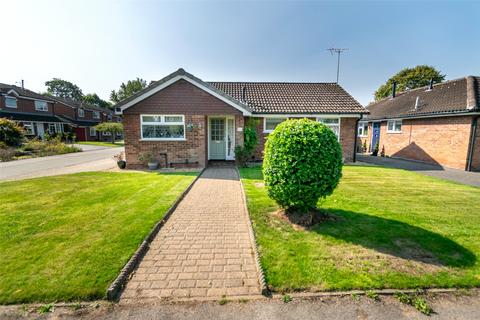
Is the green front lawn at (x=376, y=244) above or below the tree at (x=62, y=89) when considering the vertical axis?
below

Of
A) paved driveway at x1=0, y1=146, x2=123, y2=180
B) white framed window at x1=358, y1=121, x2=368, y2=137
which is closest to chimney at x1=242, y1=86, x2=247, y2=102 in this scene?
paved driveway at x1=0, y1=146, x2=123, y2=180

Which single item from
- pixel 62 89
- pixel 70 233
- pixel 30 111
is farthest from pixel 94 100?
pixel 70 233

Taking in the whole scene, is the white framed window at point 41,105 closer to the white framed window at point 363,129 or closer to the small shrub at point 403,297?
the white framed window at point 363,129

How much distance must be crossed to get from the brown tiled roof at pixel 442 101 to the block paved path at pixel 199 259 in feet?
49.8

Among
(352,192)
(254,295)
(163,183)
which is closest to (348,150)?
(352,192)

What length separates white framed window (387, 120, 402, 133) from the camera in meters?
18.2

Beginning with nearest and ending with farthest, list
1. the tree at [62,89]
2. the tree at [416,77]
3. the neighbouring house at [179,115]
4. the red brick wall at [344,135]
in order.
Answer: the neighbouring house at [179,115], the red brick wall at [344,135], the tree at [416,77], the tree at [62,89]

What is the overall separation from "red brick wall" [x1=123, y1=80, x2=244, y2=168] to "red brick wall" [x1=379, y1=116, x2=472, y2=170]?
12794 mm

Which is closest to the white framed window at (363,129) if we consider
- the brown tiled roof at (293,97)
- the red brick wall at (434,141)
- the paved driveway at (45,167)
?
the red brick wall at (434,141)

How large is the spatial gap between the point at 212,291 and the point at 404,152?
19857 millimetres

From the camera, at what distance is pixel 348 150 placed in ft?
48.2

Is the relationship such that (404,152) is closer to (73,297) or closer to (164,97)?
(164,97)

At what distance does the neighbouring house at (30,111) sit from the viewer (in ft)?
98.3

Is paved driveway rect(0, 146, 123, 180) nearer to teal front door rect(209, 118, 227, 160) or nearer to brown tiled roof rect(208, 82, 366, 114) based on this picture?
teal front door rect(209, 118, 227, 160)
